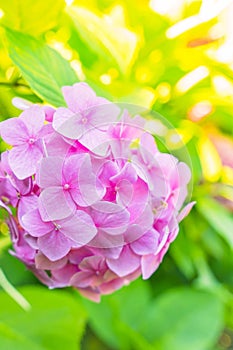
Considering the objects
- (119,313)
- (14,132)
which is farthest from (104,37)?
(119,313)

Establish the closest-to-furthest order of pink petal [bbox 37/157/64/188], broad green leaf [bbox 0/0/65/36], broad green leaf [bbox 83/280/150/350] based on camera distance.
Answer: pink petal [bbox 37/157/64/188], broad green leaf [bbox 0/0/65/36], broad green leaf [bbox 83/280/150/350]

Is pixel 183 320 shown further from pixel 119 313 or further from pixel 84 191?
pixel 84 191

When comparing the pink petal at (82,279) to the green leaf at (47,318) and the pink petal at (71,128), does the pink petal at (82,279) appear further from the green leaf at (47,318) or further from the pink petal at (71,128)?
the green leaf at (47,318)

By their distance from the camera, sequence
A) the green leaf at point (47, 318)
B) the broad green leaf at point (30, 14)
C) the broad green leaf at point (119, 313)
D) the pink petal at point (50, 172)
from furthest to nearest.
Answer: the broad green leaf at point (119, 313), the green leaf at point (47, 318), the broad green leaf at point (30, 14), the pink petal at point (50, 172)

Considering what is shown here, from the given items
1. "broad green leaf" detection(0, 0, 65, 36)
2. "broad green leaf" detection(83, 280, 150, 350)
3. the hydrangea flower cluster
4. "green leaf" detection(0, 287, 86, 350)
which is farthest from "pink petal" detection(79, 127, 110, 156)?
"broad green leaf" detection(83, 280, 150, 350)

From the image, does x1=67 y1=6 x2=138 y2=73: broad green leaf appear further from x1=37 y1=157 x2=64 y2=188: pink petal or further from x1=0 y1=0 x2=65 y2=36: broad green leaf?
x1=37 y1=157 x2=64 y2=188: pink petal

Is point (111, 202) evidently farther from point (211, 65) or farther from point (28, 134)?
→ point (211, 65)

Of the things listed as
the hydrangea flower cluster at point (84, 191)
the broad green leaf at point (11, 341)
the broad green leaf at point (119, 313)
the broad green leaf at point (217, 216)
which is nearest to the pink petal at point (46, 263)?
the hydrangea flower cluster at point (84, 191)
